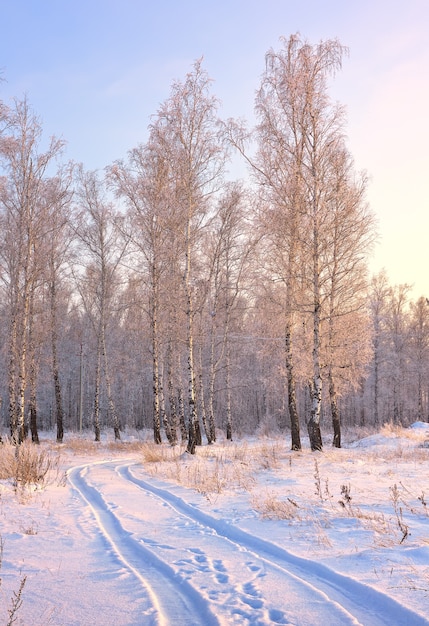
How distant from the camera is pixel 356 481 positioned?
9.05 metres

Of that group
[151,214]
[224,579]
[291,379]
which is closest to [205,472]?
[224,579]

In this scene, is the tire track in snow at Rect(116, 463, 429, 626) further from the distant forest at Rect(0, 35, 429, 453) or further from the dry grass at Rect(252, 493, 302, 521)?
the distant forest at Rect(0, 35, 429, 453)

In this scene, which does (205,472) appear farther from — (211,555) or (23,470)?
(211,555)

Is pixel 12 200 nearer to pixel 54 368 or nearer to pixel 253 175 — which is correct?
pixel 253 175

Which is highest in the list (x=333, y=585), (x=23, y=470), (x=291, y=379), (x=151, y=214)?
(x=151, y=214)

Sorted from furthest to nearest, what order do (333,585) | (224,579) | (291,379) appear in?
(291,379) < (224,579) < (333,585)

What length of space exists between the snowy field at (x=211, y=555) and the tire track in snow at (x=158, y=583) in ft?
0.05

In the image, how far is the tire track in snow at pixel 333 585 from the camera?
3.08 meters

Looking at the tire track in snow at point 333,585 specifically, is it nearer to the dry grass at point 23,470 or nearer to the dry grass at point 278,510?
the dry grass at point 278,510

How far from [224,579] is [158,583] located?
1.83ft

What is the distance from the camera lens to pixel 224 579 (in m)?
3.84

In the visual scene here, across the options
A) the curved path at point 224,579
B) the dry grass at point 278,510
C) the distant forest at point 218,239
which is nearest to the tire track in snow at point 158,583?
the curved path at point 224,579

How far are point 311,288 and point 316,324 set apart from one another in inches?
54.7

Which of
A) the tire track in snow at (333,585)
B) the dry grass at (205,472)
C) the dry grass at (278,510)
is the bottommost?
the dry grass at (205,472)
